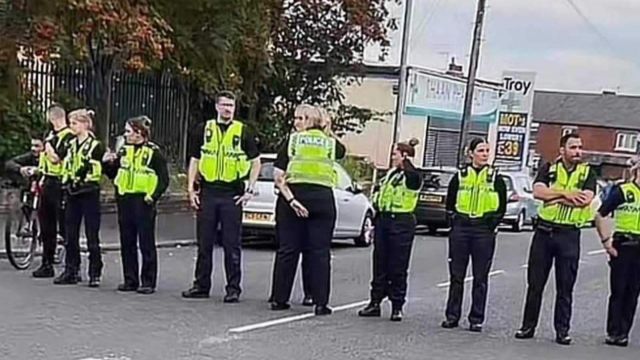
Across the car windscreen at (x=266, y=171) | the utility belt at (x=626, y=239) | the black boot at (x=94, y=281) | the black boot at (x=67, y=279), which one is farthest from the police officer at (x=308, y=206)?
the car windscreen at (x=266, y=171)

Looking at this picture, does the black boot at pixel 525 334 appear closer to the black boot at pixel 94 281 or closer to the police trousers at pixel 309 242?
the police trousers at pixel 309 242

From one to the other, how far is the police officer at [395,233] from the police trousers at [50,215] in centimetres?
359

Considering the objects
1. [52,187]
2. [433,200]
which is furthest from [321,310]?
[433,200]

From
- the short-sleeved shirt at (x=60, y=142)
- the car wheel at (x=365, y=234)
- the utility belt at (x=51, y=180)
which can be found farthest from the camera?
the car wheel at (x=365, y=234)

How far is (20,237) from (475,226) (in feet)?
17.5

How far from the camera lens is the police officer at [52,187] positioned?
12.7 metres

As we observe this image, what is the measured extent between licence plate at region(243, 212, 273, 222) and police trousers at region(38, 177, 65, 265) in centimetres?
520

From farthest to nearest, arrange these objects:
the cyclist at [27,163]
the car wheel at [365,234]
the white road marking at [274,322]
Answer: the car wheel at [365,234], the cyclist at [27,163], the white road marking at [274,322]

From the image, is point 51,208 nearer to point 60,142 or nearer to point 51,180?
point 51,180

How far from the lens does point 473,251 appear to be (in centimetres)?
1111

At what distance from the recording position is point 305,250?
37.6 feet

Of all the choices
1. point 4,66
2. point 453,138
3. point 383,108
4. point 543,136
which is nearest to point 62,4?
point 4,66

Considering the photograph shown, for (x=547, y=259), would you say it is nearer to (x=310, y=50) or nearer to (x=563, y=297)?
(x=563, y=297)

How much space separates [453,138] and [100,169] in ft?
106
